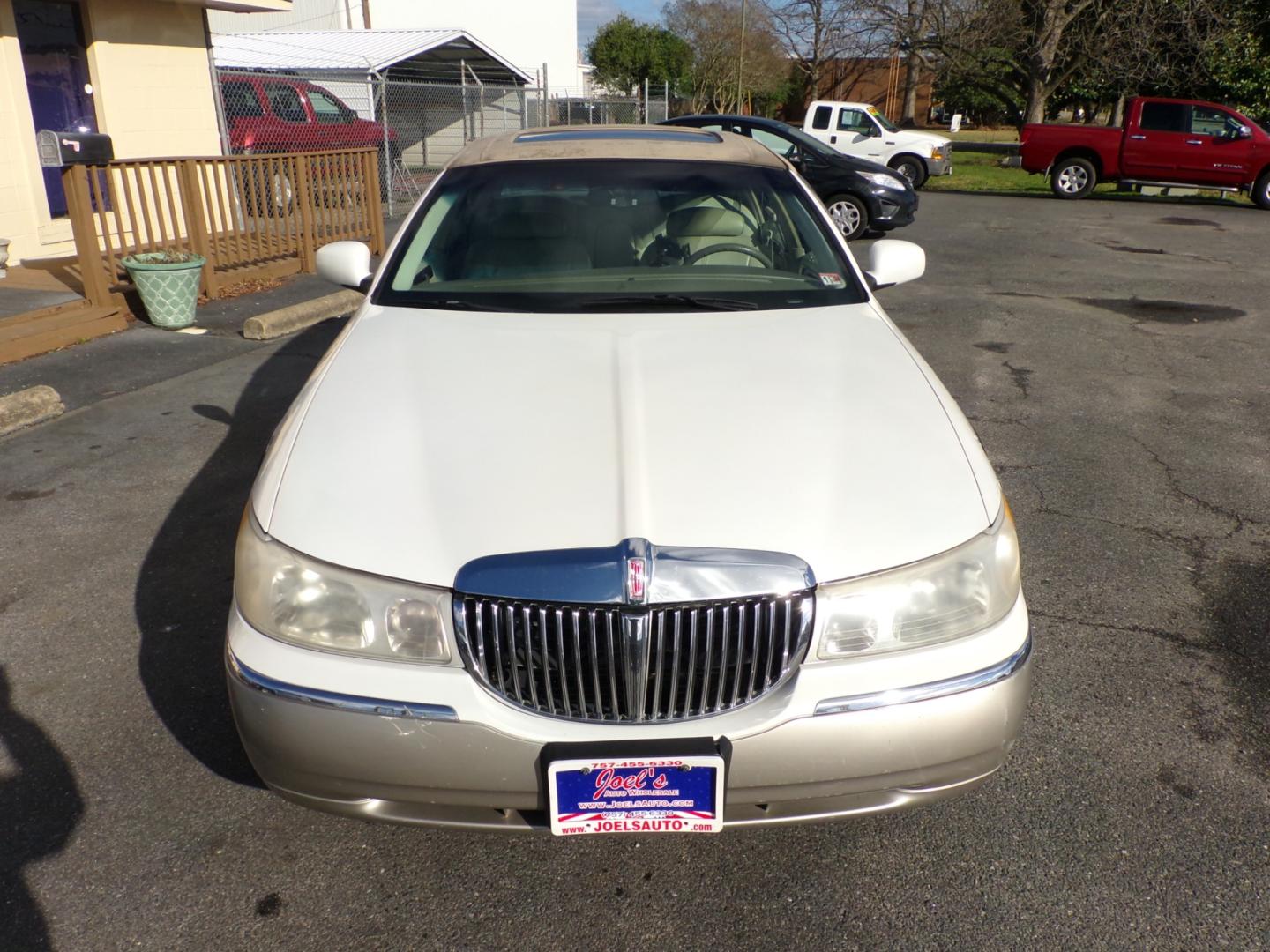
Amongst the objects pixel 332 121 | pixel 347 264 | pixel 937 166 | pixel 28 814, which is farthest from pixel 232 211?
pixel 937 166

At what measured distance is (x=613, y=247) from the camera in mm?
3689

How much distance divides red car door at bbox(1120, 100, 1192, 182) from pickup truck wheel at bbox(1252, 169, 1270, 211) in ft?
4.68

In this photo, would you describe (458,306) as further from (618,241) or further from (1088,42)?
(1088,42)

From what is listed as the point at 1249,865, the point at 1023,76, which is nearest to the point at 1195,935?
the point at 1249,865

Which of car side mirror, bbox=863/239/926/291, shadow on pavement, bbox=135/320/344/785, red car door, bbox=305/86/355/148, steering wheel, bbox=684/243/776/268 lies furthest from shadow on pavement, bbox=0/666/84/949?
red car door, bbox=305/86/355/148

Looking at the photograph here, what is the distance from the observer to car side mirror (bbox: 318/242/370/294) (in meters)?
3.89

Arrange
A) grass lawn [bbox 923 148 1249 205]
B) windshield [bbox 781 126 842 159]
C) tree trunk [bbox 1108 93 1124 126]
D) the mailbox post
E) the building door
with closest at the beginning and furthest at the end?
the mailbox post < the building door < windshield [bbox 781 126 842 159] < grass lawn [bbox 923 148 1249 205] < tree trunk [bbox 1108 93 1124 126]

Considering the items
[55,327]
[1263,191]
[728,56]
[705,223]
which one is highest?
[728,56]

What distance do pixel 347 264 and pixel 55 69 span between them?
8786 mm

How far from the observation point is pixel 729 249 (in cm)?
386

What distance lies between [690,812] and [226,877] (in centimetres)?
121

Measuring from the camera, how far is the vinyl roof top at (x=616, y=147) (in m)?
3.90

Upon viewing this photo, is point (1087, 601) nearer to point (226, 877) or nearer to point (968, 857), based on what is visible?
point (968, 857)

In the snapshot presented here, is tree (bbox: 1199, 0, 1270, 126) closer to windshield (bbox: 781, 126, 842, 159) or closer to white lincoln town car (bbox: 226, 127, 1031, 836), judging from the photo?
windshield (bbox: 781, 126, 842, 159)
